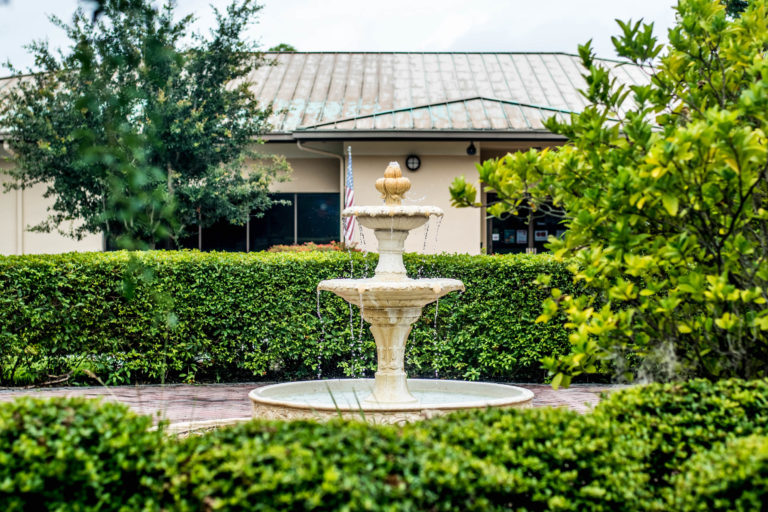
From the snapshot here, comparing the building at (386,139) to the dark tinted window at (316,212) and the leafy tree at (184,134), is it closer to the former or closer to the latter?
the dark tinted window at (316,212)

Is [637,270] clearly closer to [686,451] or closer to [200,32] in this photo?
[686,451]

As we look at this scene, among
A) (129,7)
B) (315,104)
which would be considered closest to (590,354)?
(129,7)

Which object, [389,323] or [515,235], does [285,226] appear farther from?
[389,323]

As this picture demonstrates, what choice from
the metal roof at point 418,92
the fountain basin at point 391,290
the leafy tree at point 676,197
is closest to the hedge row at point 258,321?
the fountain basin at point 391,290

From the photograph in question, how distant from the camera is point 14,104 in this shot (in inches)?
532

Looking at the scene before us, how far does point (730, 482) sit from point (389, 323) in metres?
4.32

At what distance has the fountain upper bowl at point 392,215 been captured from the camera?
6.93 meters

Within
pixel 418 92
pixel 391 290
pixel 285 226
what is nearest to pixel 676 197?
pixel 391 290

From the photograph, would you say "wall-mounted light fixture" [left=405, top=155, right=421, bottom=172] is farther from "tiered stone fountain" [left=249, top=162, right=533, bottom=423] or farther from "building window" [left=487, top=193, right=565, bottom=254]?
"tiered stone fountain" [left=249, top=162, right=533, bottom=423]

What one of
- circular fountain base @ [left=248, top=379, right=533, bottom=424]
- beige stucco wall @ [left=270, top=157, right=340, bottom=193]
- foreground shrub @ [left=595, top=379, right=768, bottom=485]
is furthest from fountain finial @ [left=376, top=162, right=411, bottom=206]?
beige stucco wall @ [left=270, top=157, right=340, bottom=193]

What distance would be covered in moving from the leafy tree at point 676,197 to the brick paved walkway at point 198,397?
12.4ft

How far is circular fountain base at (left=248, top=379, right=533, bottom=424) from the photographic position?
626 cm

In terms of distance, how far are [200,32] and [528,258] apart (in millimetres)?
7654

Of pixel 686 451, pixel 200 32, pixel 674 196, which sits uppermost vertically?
pixel 200 32
